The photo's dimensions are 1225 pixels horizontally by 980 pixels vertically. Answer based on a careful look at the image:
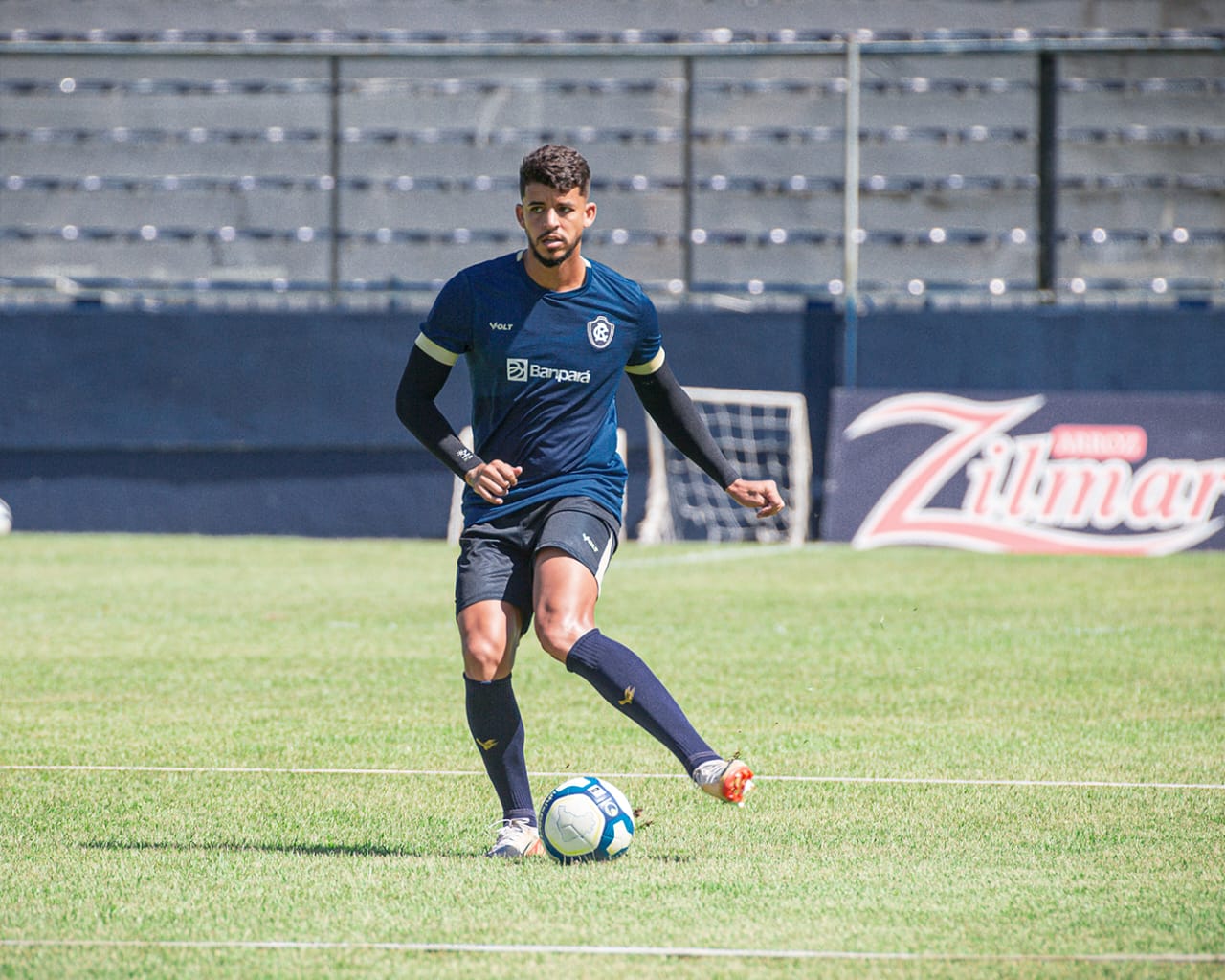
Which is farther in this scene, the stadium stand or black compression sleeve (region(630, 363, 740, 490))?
the stadium stand

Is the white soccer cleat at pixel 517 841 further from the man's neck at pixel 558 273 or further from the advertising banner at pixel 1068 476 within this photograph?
the advertising banner at pixel 1068 476

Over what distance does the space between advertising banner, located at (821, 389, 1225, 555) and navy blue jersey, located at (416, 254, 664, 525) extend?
12.4m

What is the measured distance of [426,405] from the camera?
549cm

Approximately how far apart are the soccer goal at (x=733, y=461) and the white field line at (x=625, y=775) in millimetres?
12520

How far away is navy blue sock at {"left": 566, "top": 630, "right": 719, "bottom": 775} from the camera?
198 inches

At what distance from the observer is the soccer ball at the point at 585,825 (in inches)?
198

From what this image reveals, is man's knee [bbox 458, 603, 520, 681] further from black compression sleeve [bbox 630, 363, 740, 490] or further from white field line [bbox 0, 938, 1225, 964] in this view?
white field line [bbox 0, 938, 1225, 964]

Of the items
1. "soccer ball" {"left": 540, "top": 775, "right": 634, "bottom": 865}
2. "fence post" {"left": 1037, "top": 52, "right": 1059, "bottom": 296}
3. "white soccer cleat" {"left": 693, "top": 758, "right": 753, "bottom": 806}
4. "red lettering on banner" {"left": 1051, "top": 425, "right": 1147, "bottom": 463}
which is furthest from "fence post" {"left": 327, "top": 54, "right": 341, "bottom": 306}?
"white soccer cleat" {"left": 693, "top": 758, "right": 753, "bottom": 806}

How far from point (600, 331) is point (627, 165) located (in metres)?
17.7

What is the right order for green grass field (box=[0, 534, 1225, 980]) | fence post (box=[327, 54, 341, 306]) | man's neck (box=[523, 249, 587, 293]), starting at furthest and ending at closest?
fence post (box=[327, 54, 341, 306])
man's neck (box=[523, 249, 587, 293])
green grass field (box=[0, 534, 1225, 980])

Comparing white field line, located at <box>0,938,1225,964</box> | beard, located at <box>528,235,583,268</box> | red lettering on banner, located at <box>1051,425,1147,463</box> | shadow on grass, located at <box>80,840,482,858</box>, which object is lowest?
red lettering on banner, located at <box>1051,425,1147,463</box>

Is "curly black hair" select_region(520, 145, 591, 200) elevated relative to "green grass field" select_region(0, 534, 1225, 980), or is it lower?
elevated

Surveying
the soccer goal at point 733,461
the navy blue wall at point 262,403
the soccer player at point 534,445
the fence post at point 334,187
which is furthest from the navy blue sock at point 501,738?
the fence post at point 334,187

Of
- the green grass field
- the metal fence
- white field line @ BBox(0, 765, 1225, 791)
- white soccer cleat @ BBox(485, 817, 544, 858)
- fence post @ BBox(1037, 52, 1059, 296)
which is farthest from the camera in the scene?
the metal fence
